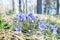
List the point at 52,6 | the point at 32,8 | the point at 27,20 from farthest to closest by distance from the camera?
1. the point at 52,6
2. the point at 32,8
3. the point at 27,20

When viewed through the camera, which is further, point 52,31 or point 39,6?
point 39,6

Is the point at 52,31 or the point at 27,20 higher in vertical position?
the point at 27,20

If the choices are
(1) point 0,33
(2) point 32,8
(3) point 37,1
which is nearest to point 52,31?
(1) point 0,33

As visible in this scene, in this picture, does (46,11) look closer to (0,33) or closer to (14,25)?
(14,25)

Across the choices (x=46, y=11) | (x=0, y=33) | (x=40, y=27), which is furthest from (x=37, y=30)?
(x=46, y=11)

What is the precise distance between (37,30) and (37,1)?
3.27 meters

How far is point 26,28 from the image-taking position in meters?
1.75

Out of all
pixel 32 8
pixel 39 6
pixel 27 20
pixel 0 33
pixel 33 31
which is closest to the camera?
pixel 0 33

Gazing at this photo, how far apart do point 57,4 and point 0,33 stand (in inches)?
176

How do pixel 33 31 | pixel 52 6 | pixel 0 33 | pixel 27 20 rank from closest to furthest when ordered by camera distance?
pixel 0 33 → pixel 33 31 → pixel 27 20 → pixel 52 6

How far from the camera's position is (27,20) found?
1.87m

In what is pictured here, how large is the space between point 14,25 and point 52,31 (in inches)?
15.2

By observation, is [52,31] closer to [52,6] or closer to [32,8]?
[32,8]

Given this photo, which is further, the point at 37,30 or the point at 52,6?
the point at 52,6
